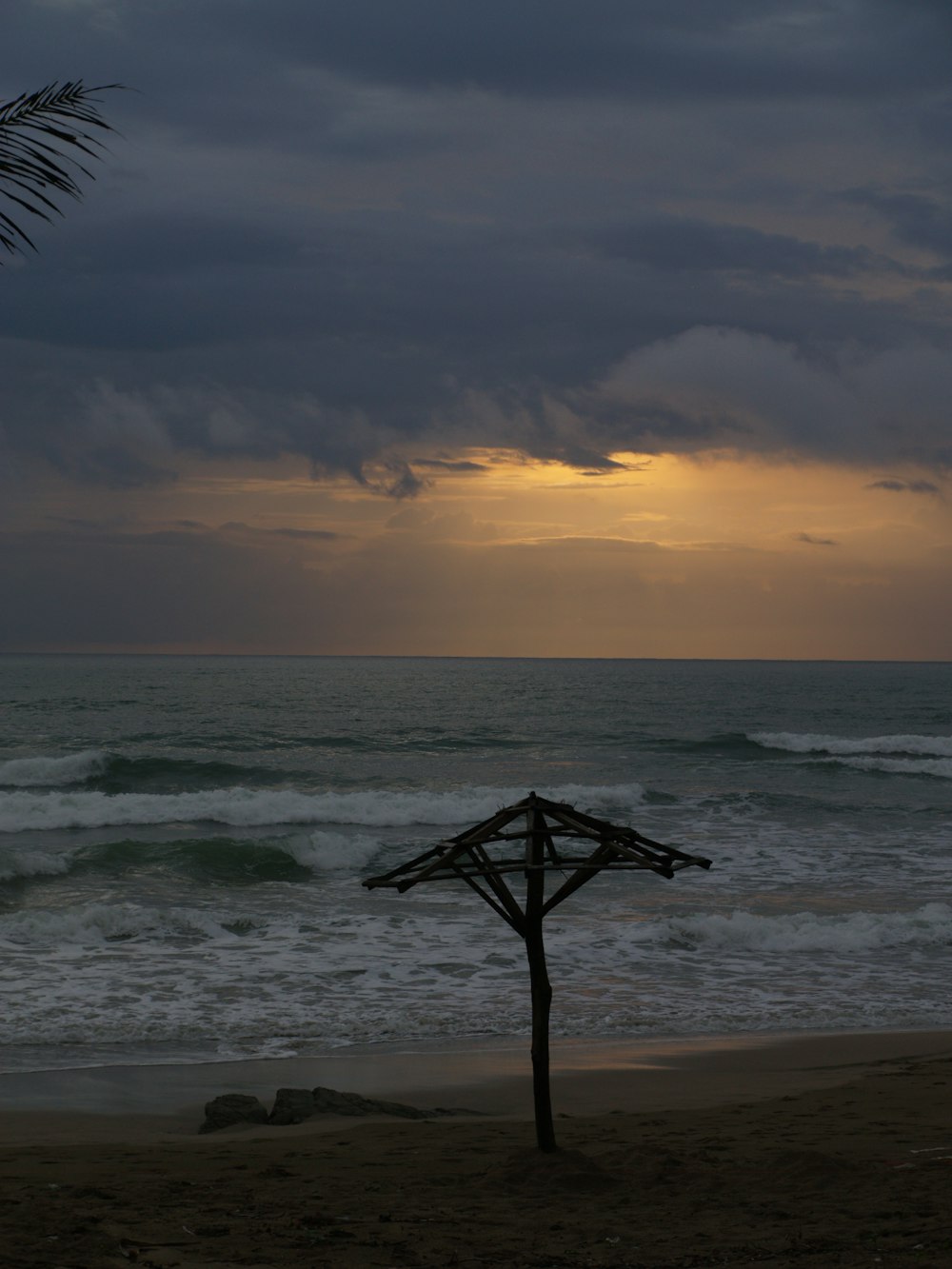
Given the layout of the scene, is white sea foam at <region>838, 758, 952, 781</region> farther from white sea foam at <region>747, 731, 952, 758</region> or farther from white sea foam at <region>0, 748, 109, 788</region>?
white sea foam at <region>0, 748, 109, 788</region>

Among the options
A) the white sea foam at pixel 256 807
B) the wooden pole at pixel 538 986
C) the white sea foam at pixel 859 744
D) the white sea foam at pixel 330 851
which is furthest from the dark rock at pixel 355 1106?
the white sea foam at pixel 859 744

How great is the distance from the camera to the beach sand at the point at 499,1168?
5.92 m

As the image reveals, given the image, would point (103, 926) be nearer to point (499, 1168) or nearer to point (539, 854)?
point (499, 1168)

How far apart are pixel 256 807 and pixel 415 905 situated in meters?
13.1

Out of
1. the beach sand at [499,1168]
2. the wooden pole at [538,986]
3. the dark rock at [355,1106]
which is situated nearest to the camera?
the beach sand at [499,1168]

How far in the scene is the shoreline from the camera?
8836 mm

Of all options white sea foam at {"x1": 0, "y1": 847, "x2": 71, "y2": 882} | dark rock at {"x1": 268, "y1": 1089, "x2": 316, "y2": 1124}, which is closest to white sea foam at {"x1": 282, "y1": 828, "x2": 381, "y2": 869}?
white sea foam at {"x1": 0, "y1": 847, "x2": 71, "y2": 882}

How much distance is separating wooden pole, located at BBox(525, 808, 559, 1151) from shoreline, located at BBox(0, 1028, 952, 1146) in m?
1.45

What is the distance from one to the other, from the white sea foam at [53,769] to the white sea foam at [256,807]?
4740 millimetres

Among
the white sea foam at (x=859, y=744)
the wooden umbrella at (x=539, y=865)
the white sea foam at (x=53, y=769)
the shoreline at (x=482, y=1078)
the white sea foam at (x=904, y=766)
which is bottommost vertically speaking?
the white sea foam at (x=53, y=769)

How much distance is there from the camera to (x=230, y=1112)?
8.55m

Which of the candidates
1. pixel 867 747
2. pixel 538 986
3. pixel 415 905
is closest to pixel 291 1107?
pixel 538 986

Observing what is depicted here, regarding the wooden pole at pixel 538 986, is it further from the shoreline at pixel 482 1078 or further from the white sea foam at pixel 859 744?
the white sea foam at pixel 859 744

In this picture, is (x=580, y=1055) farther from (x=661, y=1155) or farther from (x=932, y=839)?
(x=932, y=839)
